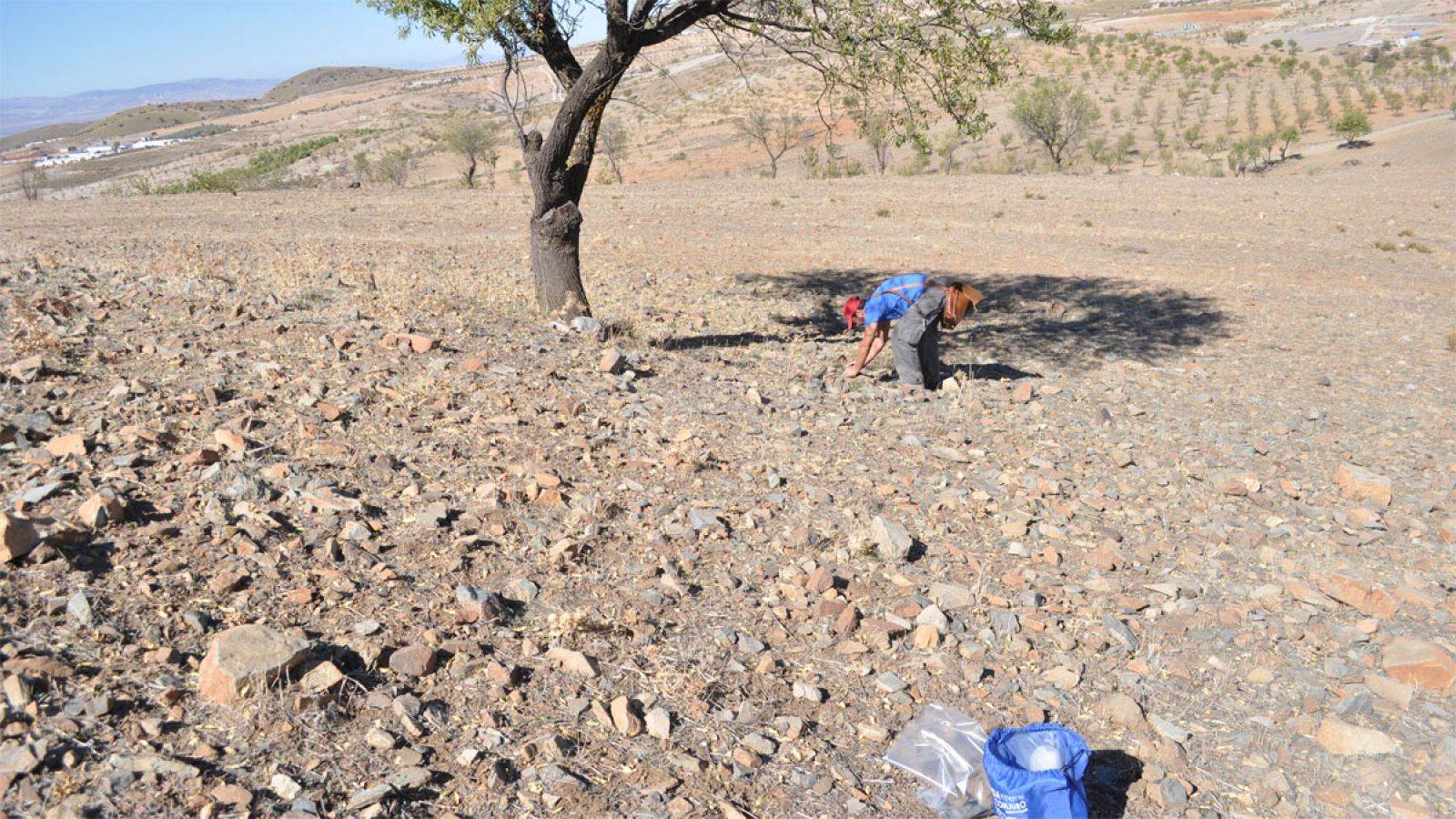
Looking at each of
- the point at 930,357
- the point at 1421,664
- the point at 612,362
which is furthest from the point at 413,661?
the point at 930,357

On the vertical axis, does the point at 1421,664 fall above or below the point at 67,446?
below

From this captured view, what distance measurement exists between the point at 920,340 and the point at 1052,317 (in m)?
4.32

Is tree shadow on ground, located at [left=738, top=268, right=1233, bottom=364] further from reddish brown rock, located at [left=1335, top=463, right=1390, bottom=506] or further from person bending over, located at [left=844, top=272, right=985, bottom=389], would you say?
reddish brown rock, located at [left=1335, top=463, right=1390, bottom=506]

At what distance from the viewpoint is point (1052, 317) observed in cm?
1130

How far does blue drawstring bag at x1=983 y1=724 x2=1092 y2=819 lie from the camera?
321 cm

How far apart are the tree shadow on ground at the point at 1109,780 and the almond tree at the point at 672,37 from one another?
557cm

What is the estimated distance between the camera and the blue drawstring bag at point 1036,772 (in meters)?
3.21

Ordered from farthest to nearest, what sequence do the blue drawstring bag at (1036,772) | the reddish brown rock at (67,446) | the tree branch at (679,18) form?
the tree branch at (679,18) < the reddish brown rock at (67,446) < the blue drawstring bag at (1036,772)

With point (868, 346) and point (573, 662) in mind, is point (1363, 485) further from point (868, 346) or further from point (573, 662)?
point (573, 662)

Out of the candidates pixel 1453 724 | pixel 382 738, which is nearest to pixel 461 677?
pixel 382 738

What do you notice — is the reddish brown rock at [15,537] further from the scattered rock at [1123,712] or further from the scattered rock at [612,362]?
the scattered rock at [1123,712]

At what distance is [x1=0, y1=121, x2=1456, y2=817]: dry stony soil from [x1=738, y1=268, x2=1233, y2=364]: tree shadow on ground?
0.19m

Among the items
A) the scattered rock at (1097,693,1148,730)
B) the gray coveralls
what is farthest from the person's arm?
the scattered rock at (1097,693,1148,730)

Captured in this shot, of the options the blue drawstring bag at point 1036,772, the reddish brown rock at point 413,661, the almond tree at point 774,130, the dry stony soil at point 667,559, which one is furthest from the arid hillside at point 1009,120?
the reddish brown rock at point 413,661
